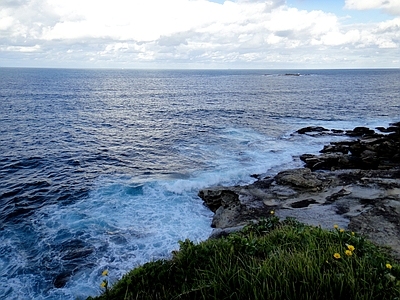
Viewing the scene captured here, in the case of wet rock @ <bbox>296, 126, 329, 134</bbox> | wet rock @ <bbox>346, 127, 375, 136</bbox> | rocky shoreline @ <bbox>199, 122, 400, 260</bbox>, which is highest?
rocky shoreline @ <bbox>199, 122, 400, 260</bbox>

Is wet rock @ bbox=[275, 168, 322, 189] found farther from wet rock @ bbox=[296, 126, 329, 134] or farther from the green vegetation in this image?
wet rock @ bbox=[296, 126, 329, 134]

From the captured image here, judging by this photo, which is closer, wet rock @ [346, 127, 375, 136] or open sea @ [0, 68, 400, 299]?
open sea @ [0, 68, 400, 299]

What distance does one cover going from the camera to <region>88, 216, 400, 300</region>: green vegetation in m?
5.29

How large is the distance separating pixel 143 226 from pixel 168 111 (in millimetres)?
46069

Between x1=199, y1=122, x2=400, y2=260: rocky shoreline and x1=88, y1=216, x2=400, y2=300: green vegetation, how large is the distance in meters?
5.78

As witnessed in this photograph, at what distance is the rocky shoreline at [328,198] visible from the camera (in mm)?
14703

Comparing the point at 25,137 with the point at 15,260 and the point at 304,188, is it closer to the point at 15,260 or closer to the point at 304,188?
the point at 15,260

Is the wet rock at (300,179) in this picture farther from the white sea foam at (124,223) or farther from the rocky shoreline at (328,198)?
the white sea foam at (124,223)

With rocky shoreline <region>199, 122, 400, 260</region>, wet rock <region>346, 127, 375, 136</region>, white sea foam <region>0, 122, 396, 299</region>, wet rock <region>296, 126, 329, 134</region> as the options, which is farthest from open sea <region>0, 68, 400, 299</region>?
wet rock <region>346, 127, 375, 136</region>

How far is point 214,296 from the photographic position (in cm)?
538

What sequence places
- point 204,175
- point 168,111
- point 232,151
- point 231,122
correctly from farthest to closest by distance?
point 168,111, point 231,122, point 232,151, point 204,175

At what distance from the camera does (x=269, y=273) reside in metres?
5.61

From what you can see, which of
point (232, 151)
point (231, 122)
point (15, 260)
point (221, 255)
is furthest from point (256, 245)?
point (231, 122)

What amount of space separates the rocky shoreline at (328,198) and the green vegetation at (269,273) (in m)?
5.78
